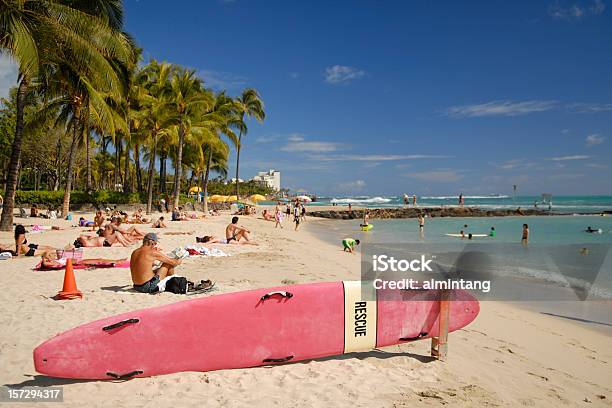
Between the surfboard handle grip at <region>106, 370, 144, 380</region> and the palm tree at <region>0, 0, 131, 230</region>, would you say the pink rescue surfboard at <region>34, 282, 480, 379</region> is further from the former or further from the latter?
the palm tree at <region>0, 0, 131, 230</region>

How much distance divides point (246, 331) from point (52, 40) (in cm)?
1214

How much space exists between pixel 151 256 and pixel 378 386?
12.4ft

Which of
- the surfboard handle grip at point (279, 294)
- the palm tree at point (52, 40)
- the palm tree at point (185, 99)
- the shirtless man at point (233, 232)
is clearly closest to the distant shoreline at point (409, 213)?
the palm tree at point (185, 99)

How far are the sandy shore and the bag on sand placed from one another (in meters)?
0.12

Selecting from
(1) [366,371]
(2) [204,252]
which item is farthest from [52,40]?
(1) [366,371]

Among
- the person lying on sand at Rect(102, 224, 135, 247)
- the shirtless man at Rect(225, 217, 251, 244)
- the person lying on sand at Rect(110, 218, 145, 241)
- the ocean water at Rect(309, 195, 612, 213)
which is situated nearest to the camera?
the person lying on sand at Rect(102, 224, 135, 247)

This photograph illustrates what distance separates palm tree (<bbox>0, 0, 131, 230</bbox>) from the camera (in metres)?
10.2

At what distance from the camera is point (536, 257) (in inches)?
546

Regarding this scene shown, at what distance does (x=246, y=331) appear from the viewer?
12.4 feet

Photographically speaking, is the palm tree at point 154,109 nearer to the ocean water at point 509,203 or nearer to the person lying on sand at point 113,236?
the person lying on sand at point 113,236

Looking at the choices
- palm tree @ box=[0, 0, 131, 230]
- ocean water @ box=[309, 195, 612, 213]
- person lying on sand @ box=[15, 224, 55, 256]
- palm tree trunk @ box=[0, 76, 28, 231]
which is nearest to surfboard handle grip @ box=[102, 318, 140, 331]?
person lying on sand @ box=[15, 224, 55, 256]

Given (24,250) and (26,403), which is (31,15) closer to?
(24,250)

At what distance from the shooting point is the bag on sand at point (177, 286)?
5.87 meters

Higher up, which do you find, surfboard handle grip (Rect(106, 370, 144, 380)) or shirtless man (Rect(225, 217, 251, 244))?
shirtless man (Rect(225, 217, 251, 244))
